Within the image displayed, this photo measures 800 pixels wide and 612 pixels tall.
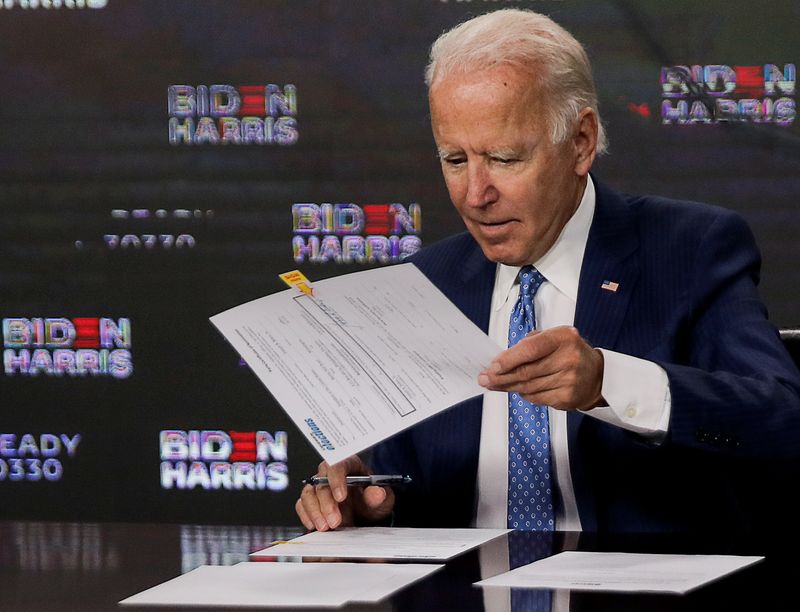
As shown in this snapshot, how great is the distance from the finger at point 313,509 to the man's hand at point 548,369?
1.34ft

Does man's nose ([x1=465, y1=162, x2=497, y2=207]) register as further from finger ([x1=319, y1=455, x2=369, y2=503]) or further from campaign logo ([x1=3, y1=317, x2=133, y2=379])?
campaign logo ([x1=3, y1=317, x2=133, y2=379])

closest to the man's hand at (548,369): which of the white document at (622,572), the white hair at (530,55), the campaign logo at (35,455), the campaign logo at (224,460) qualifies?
the white document at (622,572)

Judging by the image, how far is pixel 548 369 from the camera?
1562 millimetres

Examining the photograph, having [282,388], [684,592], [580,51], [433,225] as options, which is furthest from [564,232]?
[433,225]

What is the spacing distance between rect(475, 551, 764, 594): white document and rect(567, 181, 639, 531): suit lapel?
373mm

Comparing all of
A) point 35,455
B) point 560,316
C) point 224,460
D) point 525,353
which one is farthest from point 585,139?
point 35,455

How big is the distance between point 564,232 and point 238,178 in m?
1.66

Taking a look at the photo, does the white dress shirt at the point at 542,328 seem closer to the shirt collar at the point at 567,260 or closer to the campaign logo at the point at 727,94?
the shirt collar at the point at 567,260

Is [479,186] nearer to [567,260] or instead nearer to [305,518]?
[567,260]

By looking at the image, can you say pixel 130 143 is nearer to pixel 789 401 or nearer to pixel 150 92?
pixel 150 92

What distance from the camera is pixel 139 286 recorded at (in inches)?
142

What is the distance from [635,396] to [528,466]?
0.35 meters

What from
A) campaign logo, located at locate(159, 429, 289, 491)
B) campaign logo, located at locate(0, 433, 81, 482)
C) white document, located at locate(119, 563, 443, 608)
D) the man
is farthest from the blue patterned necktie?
campaign logo, located at locate(0, 433, 81, 482)

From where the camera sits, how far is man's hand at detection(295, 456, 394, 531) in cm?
183
